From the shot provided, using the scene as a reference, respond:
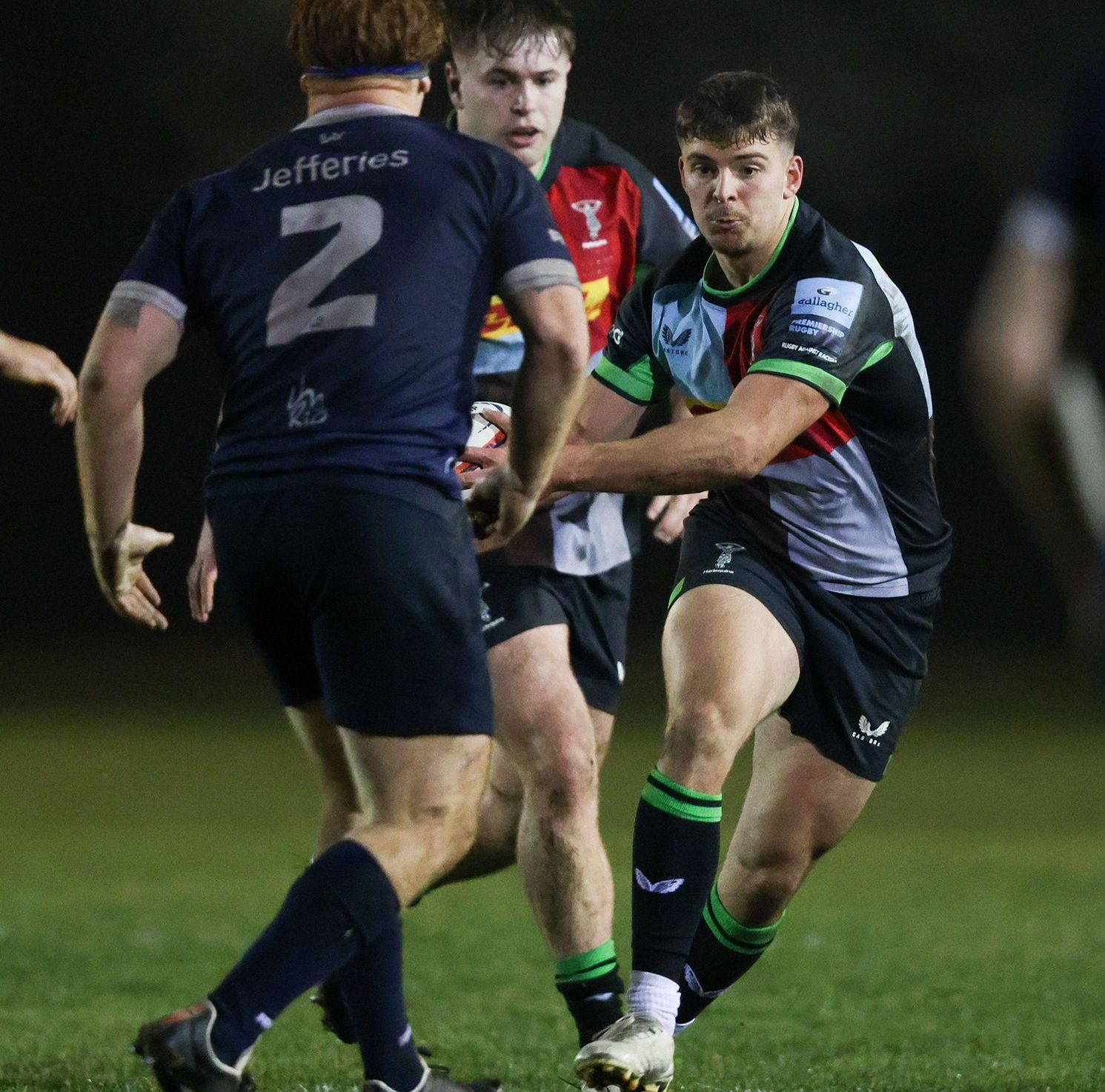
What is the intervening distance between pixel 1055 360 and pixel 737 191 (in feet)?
8.39

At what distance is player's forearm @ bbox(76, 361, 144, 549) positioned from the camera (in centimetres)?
375

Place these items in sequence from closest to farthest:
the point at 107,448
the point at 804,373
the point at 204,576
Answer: the point at 107,448 → the point at 804,373 → the point at 204,576

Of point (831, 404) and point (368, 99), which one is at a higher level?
point (368, 99)

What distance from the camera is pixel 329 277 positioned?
3.73m

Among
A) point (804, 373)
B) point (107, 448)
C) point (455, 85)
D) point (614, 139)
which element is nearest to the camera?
point (107, 448)

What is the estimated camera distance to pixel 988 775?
1481cm

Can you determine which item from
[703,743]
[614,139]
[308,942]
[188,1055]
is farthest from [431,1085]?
[614,139]

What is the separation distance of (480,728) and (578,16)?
809 inches

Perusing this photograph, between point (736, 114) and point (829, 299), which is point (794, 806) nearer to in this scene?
point (829, 299)

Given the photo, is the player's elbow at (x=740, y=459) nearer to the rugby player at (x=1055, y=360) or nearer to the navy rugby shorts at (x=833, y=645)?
the navy rugby shorts at (x=833, y=645)

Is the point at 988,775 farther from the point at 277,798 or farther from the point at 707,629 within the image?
the point at 707,629

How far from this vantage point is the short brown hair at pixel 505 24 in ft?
18.1

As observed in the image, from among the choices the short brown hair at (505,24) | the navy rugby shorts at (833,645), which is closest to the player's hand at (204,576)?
the navy rugby shorts at (833,645)

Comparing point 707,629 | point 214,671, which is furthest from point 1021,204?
point 214,671
